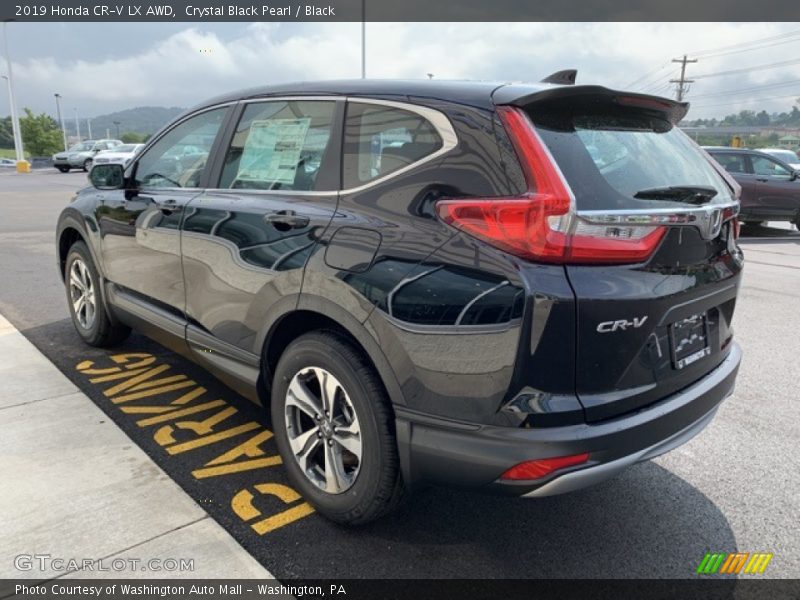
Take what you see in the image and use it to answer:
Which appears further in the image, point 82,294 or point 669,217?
point 82,294

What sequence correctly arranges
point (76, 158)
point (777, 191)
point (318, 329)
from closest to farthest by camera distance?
point (318, 329)
point (777, 191)
point (76, 158)

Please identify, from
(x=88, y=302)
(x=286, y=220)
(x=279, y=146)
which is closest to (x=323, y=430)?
(x=286, y=220)

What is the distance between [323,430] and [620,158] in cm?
158

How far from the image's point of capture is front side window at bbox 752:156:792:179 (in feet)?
41.5

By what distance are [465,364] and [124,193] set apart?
2925 millimetres

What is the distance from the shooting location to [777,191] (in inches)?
496

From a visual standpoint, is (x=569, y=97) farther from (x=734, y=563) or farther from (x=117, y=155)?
(x=117, y=155)

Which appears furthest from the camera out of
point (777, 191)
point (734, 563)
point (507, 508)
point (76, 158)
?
point (76, 158)

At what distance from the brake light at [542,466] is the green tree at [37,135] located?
82.2m

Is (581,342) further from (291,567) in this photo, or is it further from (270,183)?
(270,183)

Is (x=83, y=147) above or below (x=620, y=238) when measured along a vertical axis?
above

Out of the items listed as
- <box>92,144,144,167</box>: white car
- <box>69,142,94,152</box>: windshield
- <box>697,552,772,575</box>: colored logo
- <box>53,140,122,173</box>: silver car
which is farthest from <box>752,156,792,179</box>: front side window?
<box>69,142,94,152</box>: windshield

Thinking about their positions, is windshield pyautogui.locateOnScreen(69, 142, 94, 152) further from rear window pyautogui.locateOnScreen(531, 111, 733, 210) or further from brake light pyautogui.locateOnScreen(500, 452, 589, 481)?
brake light pyautogui.locateOnScreen(500, 452, 589, 481)

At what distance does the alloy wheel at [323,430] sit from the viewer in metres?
2.44
